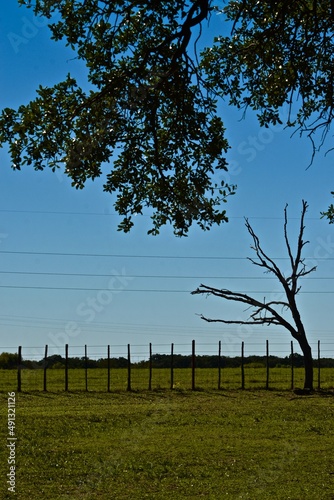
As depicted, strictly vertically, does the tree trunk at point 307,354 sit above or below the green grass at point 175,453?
above

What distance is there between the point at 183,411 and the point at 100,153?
43.9 ft

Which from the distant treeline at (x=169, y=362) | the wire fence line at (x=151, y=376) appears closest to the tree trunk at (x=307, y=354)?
the wire fence line at (x=151, y=376)

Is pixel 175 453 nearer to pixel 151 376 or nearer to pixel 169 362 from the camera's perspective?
pixel 151 376

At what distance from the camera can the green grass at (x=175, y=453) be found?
37.0 feet

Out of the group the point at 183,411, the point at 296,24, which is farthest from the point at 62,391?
the point at 296,24

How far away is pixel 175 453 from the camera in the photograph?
14.5 m

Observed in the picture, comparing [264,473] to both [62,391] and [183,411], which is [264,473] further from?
[62,391]

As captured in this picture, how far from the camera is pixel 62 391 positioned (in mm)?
34969

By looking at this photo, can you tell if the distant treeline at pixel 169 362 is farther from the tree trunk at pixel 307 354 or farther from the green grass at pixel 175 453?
the green grass at pixel 175 453

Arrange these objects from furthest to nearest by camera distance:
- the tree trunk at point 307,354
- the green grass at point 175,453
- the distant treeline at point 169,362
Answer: the distant treeline at point 169,362 < the tree trunk at point 307,354 < the green grass at point 175,453

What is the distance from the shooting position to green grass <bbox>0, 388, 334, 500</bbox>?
1128cm

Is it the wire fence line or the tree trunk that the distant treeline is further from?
the tree trunk

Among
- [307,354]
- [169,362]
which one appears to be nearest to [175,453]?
[307,354]

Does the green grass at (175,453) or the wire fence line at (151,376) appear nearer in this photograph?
the green grass at (175,453)
